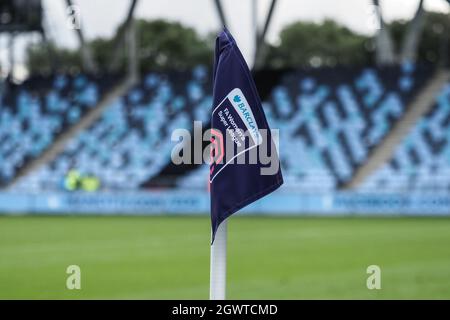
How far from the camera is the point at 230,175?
536 centimetres

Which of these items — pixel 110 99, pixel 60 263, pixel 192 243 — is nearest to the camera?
pixel 60 263

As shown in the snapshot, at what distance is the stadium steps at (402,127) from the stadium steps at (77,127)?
40.5 feet

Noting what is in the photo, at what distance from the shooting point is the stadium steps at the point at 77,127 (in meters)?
38.8

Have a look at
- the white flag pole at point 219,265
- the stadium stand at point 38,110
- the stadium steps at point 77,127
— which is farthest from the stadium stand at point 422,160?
the white flag pole at point 219,265

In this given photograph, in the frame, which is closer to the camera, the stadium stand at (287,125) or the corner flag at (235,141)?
the corner flag at (235,141)

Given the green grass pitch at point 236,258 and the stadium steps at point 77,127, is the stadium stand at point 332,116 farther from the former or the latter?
the green grass pitch at point 236,258

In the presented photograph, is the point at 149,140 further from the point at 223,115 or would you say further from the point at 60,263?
the point at 223,115

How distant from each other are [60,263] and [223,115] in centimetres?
1100

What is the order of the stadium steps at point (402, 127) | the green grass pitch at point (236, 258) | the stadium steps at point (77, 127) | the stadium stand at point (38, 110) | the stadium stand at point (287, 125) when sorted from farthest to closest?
the stadium stand at point (38, 110) → the stadium steps at point (77, 127) → the stadium stand at point (287, 125) → the stadium steps at point (402, 127) → the green grass pitch at point (236, 258)

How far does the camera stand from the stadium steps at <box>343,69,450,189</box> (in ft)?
116

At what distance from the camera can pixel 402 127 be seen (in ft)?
121

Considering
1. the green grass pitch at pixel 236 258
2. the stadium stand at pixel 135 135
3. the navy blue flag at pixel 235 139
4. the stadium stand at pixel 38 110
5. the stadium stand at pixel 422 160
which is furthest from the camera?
the stadium stand at pixel 38 110
